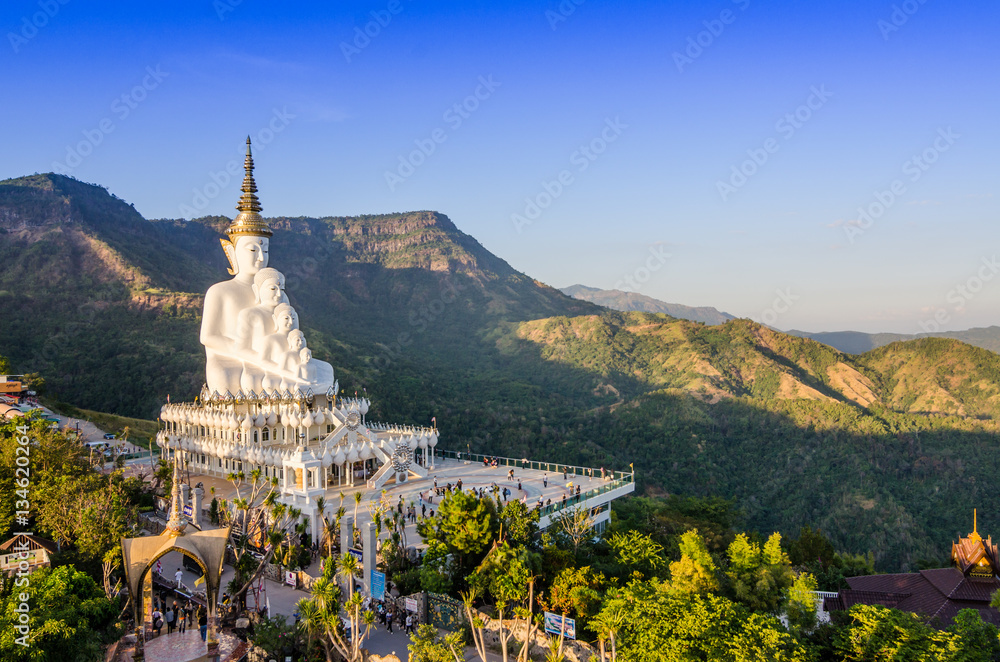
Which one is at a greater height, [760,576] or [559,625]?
[760,576]

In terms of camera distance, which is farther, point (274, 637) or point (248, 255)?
point (248, 255)

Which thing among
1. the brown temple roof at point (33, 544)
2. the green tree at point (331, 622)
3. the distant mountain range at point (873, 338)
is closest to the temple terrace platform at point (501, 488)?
the green tree at point (331, 622)

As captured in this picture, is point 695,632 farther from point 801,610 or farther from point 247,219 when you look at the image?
point 247,219

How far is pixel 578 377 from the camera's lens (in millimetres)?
85000

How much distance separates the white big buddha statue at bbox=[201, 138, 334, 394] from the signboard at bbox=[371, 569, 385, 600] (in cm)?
1565

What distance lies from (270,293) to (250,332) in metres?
2.19

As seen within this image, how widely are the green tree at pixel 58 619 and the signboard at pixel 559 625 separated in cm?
974

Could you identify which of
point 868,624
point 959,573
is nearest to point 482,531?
point 868,624

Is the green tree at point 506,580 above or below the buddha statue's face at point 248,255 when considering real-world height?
below

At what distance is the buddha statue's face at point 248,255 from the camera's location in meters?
38.2

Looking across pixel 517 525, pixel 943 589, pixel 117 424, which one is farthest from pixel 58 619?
pixel 117 424

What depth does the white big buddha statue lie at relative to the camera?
114 ft

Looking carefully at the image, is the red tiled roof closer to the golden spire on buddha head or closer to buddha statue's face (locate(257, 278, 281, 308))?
buddha statue's face (locate(257, 278, 281, 308))

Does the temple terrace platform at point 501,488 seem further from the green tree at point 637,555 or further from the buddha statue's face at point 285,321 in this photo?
the buddha statue's face at point 285,321
